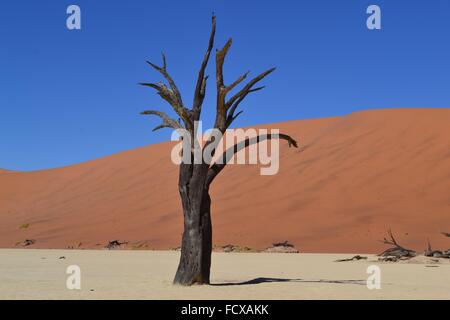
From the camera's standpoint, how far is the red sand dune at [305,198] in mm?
30359

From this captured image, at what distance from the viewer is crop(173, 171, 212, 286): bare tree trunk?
1214cm

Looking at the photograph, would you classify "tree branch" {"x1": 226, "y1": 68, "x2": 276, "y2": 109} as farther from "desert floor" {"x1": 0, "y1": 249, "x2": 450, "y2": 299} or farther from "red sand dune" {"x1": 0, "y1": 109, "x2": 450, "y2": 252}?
"red sand dune" {"x1": 0, "y1": 109, "x2": 450, "y2": 252}

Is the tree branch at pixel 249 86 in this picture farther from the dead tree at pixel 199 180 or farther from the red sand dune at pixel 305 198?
the red sand dune at pixel 305 198

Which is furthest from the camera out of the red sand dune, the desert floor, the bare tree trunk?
the red sand dune

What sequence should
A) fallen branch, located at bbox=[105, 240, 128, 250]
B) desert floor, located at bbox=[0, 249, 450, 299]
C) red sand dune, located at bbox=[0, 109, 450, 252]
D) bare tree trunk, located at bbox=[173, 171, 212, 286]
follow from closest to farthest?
desert floor, located at bbox=[0, 249, 450, 299] → bare tree trunk, located at bbox=[173, 171, 212, 286] → red sand dune, located at bbox=[0, 109, 450, 252] → fallen branch, located at bbox=[105, 240, 128, 250]

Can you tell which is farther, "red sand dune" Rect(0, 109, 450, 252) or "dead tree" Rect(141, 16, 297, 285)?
"red sand dune" Rect(0, 109, 450, 252)

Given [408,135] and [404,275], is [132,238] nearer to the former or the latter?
[408,135]

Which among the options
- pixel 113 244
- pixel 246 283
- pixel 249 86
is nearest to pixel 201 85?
pixel 249 86

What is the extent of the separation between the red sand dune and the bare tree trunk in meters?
15.8

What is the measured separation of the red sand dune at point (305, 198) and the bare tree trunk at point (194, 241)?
51.9ft

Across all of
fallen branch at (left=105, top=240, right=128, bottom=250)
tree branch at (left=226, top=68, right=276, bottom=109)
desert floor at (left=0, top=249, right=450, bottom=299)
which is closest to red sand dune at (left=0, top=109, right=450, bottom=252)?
fallen branch at (left=105, top=240, right=128, bottom=250)

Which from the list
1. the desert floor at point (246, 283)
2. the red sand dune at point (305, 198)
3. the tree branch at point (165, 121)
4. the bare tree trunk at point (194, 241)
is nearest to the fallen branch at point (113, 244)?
the red sand dune at point (305, 198)
